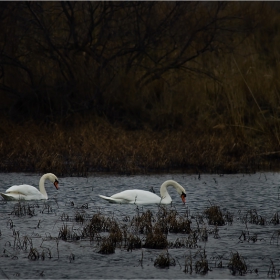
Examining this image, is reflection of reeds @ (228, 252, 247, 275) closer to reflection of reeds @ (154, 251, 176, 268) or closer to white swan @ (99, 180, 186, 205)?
reflection of reeds @ (154, 251, 176, 268)

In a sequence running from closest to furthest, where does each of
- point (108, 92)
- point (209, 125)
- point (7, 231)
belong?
1. point (7, 231)
2. point (209, 125)
3. point (108, 92)

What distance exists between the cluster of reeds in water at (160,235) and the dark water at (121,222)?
0.04m

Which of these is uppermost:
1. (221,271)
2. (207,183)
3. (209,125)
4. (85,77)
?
(85,77)

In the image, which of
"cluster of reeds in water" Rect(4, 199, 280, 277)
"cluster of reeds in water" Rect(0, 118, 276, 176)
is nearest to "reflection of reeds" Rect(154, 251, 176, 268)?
"cluster of reeds in water" Rect(4, 199, 280, 277)

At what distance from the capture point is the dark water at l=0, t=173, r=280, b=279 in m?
7.25

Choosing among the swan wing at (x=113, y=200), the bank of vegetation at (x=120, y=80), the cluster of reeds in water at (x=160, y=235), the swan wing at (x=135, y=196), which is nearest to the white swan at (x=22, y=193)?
the cluster of reeds in water at (x=160, y=235)

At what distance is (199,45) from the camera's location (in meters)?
20.8

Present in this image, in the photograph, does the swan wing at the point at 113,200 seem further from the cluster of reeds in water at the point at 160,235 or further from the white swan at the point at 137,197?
the cluster of reeds in water at the point at 160,235

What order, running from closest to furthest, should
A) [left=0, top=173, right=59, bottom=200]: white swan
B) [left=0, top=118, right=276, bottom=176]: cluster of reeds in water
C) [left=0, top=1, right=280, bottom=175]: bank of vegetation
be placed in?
[left=0, top=173, right=59, bottom=200]: white swan → [left=0, top=118, right=276, bottom=176]: cluster of reeds in water → [left=0, top=1, right=280, bottom=175]: bank of vegetation

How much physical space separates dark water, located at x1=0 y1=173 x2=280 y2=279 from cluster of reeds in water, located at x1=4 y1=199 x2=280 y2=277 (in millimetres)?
39

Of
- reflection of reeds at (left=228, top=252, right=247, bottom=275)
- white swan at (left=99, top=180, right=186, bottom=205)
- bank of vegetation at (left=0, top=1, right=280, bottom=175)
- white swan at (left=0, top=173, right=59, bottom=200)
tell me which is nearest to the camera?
reflection of reeds at (left=228, top=252, right=247, bottom=275)

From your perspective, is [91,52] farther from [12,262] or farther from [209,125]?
[12,262]

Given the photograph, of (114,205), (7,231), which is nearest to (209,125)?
Result: (114,205)

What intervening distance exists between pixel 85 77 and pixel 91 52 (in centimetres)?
60
